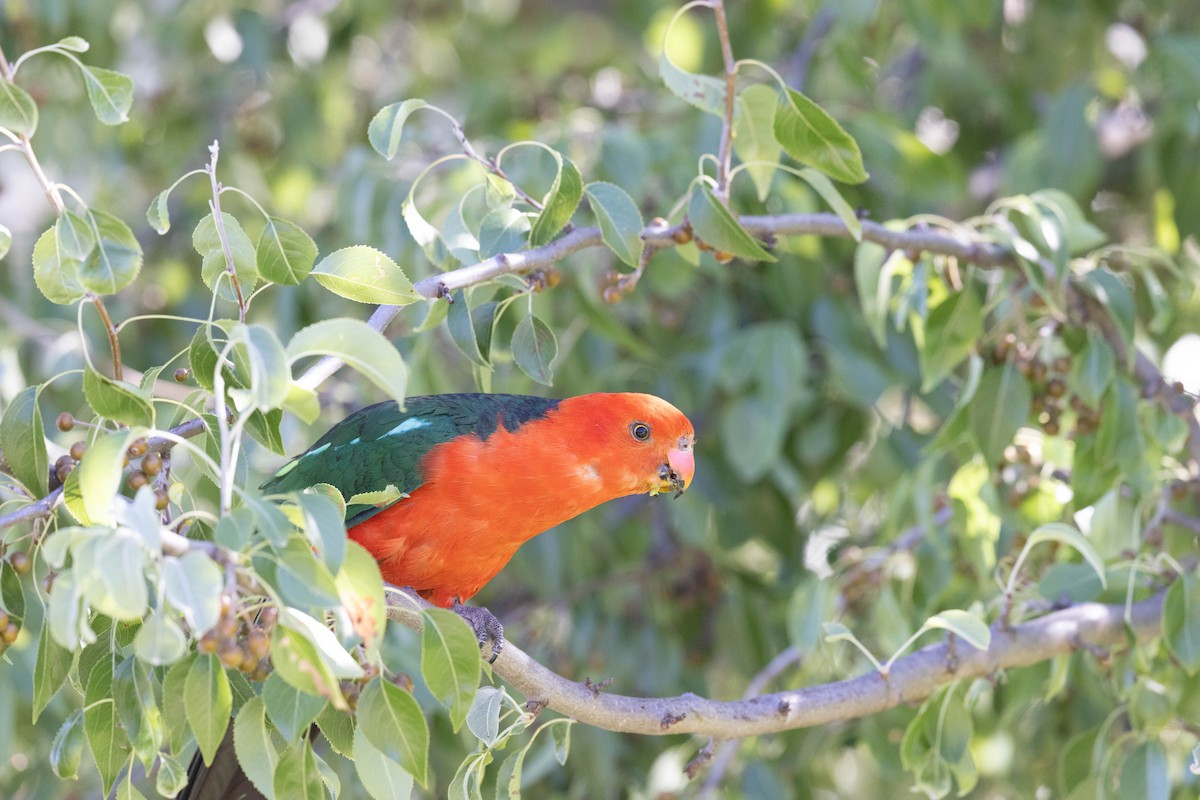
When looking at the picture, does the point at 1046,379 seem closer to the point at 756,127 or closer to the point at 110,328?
the point at 756,127

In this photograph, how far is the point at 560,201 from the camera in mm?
2305

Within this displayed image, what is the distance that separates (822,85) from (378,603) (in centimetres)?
344

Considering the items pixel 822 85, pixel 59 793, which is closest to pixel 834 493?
pixel 822 85

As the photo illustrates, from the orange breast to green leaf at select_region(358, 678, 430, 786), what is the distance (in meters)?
1.13

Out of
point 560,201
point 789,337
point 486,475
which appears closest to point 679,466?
point 486,475

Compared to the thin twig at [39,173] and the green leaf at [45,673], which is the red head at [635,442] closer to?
the green leaf at [45,673]

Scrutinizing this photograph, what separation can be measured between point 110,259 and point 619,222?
93 centimetres

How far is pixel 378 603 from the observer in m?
1.62

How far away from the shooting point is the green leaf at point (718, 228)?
235 cm

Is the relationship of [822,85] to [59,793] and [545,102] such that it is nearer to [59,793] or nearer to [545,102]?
[545,102]

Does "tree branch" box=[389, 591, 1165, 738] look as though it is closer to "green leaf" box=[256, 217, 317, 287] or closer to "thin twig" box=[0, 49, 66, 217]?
"green leaf" box=[256, 217, 317, 287]

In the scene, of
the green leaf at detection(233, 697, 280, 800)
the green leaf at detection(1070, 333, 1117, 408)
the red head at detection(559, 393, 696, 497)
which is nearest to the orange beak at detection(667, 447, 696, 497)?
the red head at detection(559, 393, 696, 497)

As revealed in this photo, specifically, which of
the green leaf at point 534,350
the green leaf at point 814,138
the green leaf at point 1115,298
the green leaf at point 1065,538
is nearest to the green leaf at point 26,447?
the green leaf at point 534,350

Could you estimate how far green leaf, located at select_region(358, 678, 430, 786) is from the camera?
5.68ft
